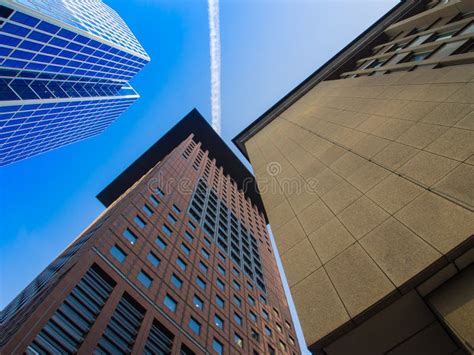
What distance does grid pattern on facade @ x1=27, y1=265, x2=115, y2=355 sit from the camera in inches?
715

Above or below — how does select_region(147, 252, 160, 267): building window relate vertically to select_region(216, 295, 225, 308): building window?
above

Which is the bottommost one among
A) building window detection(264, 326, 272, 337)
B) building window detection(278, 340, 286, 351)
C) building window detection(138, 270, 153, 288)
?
building window detection(278, 340, 286, 351)

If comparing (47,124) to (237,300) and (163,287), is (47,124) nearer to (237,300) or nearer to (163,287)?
(237,300)

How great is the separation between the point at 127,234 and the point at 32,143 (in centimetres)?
7099

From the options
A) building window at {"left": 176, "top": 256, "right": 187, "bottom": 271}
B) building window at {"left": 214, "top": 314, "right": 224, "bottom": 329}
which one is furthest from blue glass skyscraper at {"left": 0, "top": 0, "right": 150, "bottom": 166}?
building window at {"left": 214, "top": 314, "right": 224, "bottom": 329}

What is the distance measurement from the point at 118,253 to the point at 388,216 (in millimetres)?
25871

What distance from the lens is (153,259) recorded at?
104 ft

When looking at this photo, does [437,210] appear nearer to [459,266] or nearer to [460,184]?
[460,184]

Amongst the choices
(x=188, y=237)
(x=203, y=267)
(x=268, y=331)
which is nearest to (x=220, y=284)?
(x=203, y=267)

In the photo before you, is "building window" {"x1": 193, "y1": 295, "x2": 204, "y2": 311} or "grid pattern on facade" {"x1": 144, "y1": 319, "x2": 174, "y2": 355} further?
"building window" {"x1": 193, "y1": 295, "x2": 204, "y2": 311}

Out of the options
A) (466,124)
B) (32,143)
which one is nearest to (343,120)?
(466,124)

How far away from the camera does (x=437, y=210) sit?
6.84 meters

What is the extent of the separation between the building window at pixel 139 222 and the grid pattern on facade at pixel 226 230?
11.2 metres

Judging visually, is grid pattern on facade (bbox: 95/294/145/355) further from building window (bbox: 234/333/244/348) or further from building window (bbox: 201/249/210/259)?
building window (bbox: 201/249/210/259)
